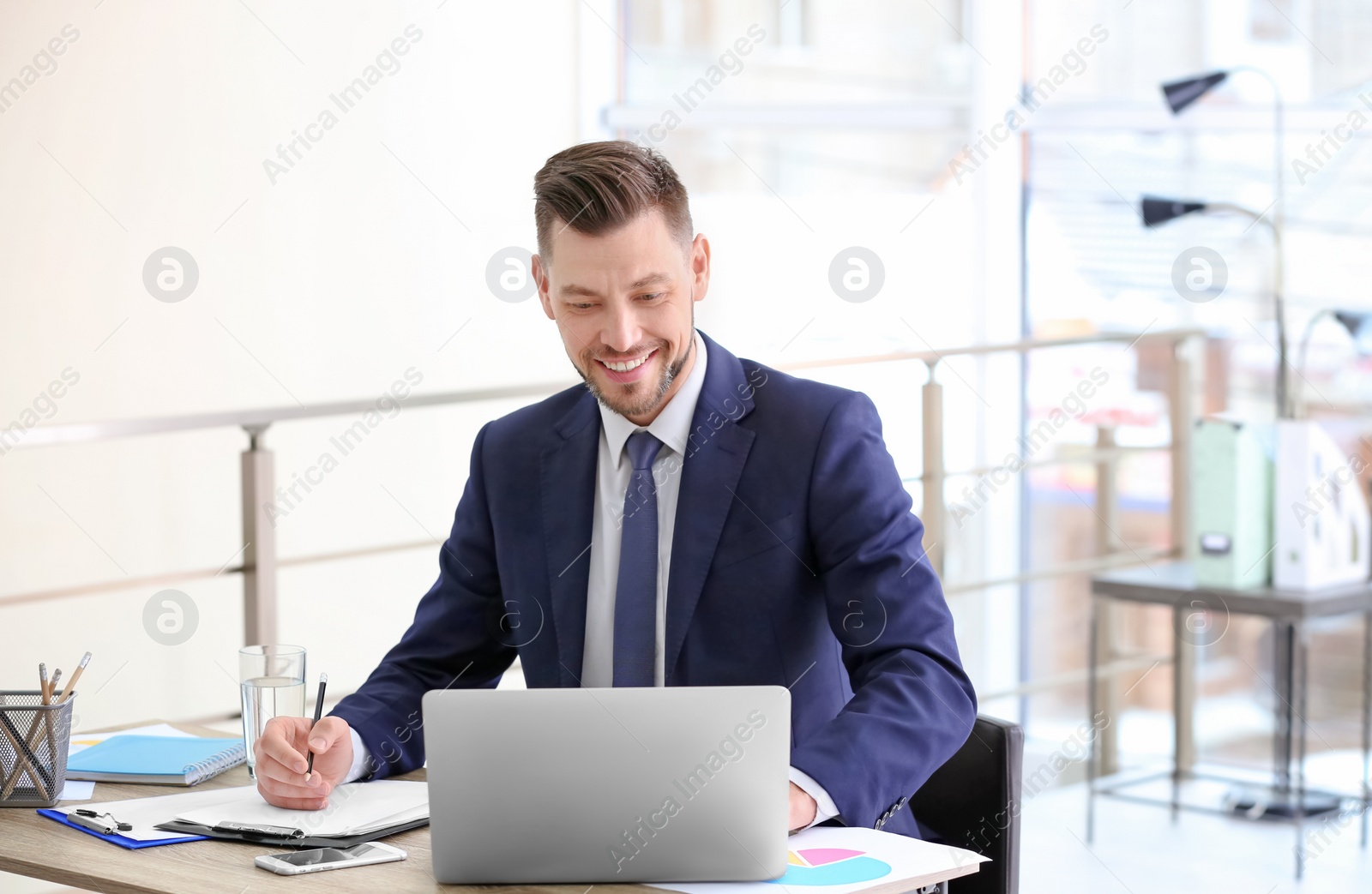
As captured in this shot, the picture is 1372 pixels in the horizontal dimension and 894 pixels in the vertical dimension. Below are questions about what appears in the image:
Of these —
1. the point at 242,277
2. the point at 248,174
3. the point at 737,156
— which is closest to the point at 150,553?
the point at 242,277

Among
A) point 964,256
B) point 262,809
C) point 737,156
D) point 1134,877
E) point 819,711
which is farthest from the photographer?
point 737,156

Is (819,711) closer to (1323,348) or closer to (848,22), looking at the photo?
(1323,348)

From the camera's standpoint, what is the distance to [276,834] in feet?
4.57

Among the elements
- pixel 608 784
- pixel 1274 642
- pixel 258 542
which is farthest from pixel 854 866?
pixel 1274 642

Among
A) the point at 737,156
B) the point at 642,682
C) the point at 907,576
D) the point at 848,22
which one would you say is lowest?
the point at 642,682

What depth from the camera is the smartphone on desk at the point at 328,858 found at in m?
1.30

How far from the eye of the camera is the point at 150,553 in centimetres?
416

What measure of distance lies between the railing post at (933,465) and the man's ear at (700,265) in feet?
5.73

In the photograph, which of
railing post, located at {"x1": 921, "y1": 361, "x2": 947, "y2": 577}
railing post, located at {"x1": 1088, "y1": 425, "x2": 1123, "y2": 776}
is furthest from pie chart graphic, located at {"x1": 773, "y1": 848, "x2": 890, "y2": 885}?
railing post, located at {"x1": 1088, "y1": 425, "x2": 1123, "y2": 776}

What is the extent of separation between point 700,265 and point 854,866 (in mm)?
682

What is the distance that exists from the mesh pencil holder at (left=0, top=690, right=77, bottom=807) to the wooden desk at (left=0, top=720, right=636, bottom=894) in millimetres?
47

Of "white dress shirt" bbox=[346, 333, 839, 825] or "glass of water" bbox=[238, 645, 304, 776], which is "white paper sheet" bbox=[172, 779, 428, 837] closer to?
"glass of water" bbox=[238, 645, 304, 776]

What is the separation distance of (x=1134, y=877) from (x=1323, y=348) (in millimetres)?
1521

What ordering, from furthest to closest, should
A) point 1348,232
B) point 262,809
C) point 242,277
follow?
1. point 242,277
2. point 1348,232
3. point 262,809
